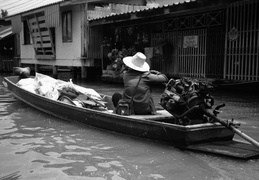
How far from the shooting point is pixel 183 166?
182 inches

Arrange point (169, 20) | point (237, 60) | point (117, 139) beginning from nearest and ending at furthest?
point (117, 139)
point (237, 60)
point (169, 20)

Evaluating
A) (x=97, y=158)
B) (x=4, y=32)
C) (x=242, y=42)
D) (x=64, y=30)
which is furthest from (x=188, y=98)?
(x=4, y=32)

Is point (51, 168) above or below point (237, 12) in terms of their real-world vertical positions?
below

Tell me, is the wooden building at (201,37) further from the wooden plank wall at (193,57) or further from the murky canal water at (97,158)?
the murky canal water at (97,158)

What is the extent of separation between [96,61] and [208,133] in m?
12.5

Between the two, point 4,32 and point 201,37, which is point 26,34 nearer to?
point 4,32

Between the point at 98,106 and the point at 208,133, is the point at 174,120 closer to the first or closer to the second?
the point at 208,133

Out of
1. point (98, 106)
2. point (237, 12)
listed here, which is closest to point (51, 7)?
point (237, 12)

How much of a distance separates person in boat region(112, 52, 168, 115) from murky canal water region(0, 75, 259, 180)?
668 mm

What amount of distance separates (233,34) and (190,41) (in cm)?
194

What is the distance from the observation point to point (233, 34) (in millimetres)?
11227

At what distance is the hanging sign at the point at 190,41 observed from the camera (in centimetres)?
1258

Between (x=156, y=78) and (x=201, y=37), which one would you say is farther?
(x=201, y=37)

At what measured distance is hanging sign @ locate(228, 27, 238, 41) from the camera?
11.1 m
